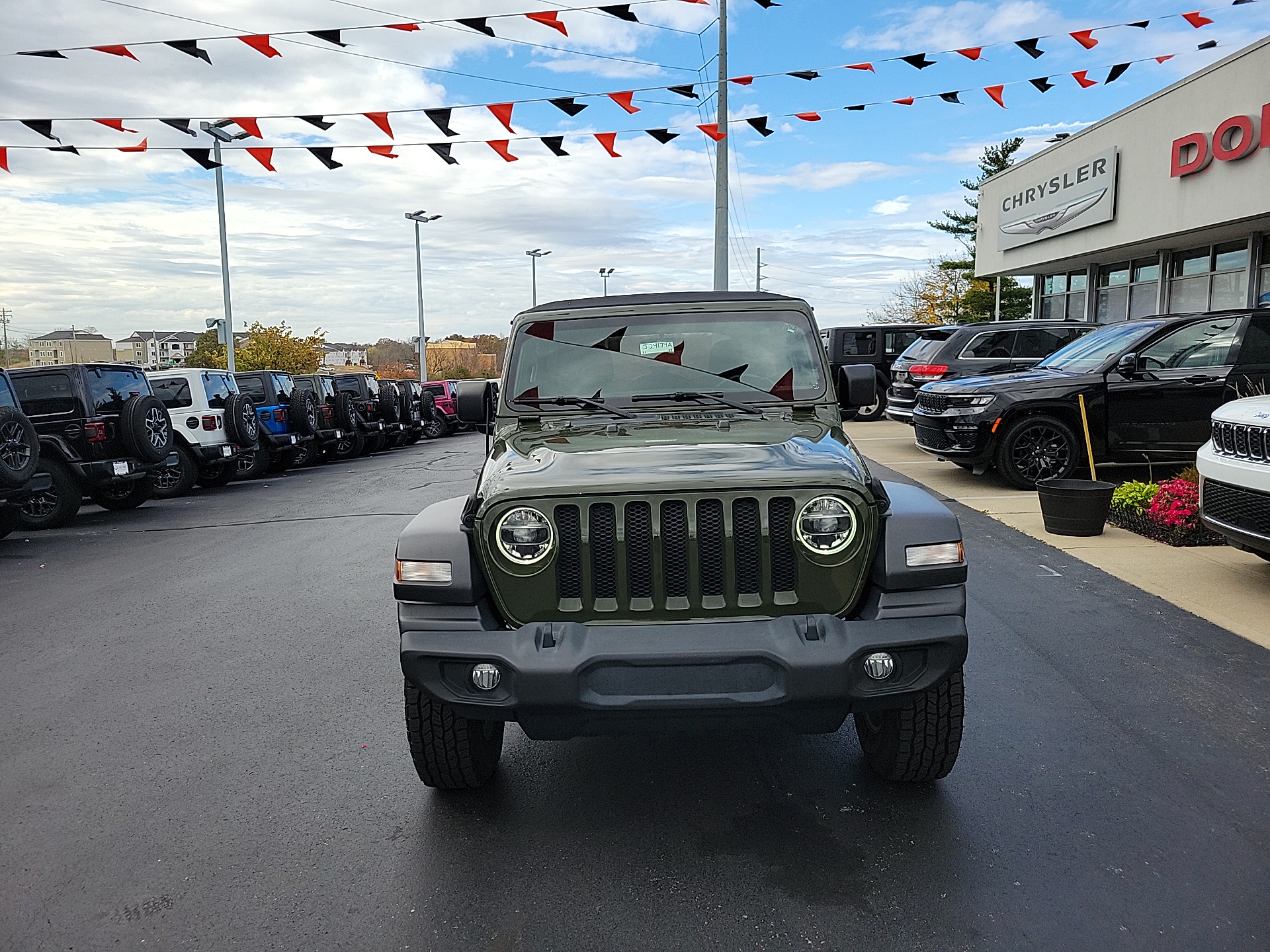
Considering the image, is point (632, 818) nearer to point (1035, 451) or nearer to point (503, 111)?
point (1035, 451)

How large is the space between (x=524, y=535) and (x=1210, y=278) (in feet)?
70.5

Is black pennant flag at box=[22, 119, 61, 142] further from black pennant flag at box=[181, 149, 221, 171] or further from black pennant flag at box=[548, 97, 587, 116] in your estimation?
black pennant flag at box=[548, 97, 587, 116]

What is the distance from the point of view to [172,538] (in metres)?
9.98

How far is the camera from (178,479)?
14.1 metres

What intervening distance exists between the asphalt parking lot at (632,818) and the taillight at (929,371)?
916 cm

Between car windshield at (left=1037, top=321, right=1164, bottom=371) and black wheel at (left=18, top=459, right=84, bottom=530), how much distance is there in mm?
11435

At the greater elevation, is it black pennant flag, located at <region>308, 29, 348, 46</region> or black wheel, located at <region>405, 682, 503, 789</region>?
black pennant flag, located at <region>308, 29, 348, 46</region>

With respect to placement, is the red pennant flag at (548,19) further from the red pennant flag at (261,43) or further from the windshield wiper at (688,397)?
the windshield wiper at (688,397)

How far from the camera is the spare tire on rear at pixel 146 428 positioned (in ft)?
37.4

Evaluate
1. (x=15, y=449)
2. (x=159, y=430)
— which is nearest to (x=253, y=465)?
(x=159, y=430)

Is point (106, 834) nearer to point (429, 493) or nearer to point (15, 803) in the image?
point (15, 803)

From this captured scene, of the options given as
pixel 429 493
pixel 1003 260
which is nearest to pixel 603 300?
pixel 429 493

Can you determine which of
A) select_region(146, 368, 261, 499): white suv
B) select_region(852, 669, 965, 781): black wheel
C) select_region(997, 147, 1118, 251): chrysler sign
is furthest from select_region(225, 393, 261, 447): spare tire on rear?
select_region(997, 147, 1118, 251): chrysler sign

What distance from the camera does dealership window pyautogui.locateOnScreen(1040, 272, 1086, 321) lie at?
2603 cm
